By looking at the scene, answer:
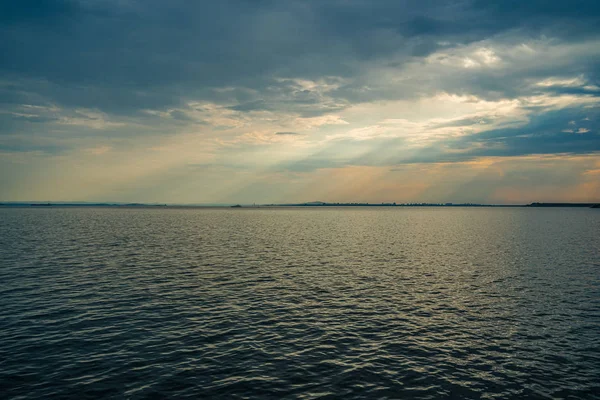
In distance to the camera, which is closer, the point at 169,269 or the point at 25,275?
the point at 25,275

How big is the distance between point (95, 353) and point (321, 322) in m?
16.4

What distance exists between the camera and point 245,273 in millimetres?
50938

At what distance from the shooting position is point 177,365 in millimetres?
22344

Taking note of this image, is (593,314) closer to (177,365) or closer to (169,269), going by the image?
(177,365)

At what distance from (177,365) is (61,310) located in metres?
17.2

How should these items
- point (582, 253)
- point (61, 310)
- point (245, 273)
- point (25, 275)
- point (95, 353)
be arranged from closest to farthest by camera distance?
point (95, 353), point (61, 310), point (25, 275), point (245, 273), point (582, 253)

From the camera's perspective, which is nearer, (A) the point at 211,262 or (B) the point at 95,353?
(B) the point at 95,353

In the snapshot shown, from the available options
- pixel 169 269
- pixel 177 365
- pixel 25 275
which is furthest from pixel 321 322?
pixel 25 275

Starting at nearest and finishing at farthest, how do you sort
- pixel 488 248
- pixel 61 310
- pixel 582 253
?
pixel 61 310
pixel 582 253
pixel 488 248

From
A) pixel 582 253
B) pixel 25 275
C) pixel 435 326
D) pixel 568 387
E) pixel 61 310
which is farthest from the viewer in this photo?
pixel 582 253

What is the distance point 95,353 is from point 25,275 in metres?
31.5

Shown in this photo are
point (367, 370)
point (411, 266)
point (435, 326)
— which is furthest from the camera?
point (411, 266)

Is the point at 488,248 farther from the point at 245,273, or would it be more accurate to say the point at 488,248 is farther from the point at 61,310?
the point at 61,310

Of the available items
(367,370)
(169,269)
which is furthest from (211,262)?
(367,370)
